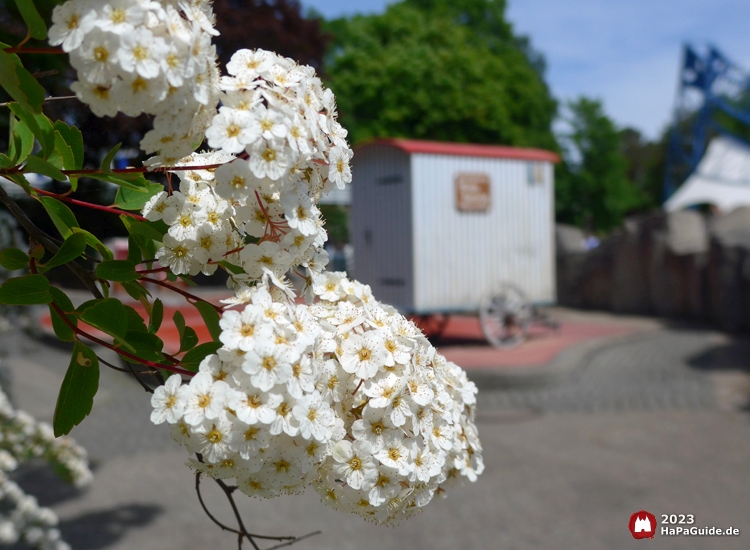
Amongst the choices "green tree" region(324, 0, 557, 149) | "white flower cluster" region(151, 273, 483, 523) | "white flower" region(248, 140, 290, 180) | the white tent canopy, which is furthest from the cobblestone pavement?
the white tent canopy

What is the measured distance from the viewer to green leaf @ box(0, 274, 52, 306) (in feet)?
3.21

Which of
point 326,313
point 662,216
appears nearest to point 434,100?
point 662,216

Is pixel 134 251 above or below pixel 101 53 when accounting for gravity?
below

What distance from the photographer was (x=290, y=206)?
95 centimetres

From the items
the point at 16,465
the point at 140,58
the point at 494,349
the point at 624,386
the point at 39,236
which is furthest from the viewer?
the point at 494,349

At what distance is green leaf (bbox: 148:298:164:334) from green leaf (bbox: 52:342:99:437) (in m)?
0.12

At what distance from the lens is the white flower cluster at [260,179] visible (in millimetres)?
899

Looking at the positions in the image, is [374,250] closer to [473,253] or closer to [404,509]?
[473,253]

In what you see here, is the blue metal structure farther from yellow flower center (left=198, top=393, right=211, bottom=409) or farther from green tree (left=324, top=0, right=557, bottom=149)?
yellow flower center (left=198, top=393, right=211, bottom=409)

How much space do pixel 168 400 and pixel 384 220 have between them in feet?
26.0

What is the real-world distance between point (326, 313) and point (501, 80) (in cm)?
2578

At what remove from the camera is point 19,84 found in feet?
2.79

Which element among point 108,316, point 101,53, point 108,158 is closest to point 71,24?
point 101,53

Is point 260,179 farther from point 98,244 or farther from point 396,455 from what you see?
point 396,455
